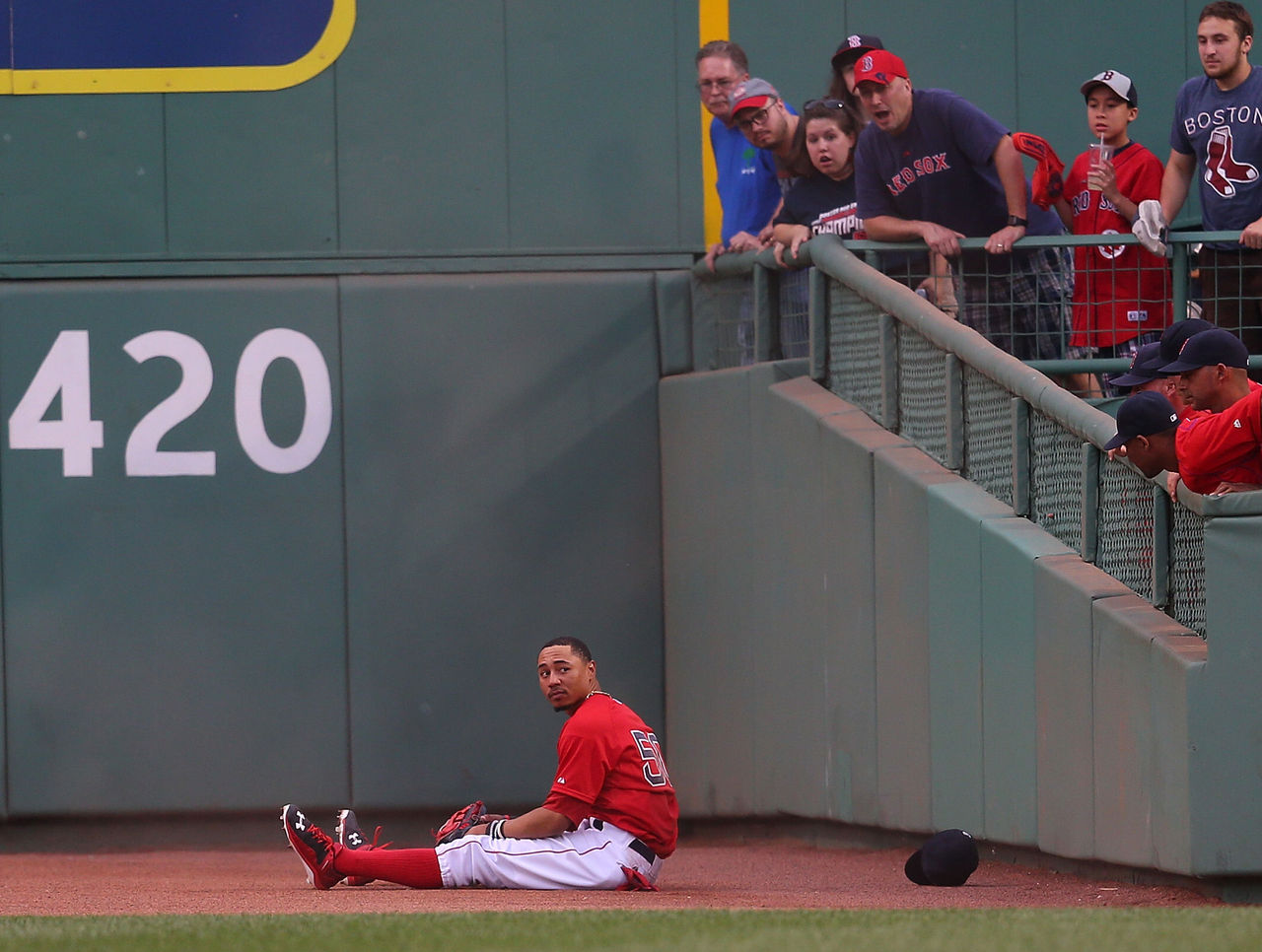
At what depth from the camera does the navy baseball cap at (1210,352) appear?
5.70 metres

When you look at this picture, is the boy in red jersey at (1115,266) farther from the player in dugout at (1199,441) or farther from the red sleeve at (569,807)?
the red sleeve at (569,807)

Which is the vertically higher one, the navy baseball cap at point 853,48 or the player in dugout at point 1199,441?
the navy baseball cap at point 853,48

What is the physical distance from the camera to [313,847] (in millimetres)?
6887

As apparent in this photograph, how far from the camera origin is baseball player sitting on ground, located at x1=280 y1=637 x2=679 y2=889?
661 cm

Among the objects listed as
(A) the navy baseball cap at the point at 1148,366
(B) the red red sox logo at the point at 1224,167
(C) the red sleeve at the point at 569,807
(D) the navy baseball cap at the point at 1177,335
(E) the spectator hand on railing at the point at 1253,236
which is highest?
(B) the red red sox logo at the point at 1224,167

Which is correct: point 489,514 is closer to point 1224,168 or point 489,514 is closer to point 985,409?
point 985,409

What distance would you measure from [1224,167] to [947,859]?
3516 mm

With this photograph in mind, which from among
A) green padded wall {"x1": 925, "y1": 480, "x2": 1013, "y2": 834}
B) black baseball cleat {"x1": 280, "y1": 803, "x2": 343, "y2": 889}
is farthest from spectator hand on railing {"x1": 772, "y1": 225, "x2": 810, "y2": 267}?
black baseball cleat {"x1": 280, "y1": 803, "x2": 343, "y2": 889}

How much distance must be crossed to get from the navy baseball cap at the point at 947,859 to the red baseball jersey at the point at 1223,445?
169 cm

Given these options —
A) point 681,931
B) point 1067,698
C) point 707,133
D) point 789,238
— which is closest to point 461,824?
point 681,931

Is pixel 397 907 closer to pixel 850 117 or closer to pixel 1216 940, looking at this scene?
pixel 1216 940

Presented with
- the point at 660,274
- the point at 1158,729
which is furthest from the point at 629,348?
the point at 1158,729

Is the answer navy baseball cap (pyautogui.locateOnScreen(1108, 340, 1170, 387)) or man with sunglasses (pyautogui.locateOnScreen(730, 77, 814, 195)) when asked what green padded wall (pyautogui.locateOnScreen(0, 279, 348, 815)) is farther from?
navy baseball cap (pyautogui.locateOnScreen(1108, 340, 1170, 387))

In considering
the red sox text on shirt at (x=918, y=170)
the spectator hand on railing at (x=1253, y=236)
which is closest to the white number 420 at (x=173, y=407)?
the red sox text on shirt at (x=918, y=170)
